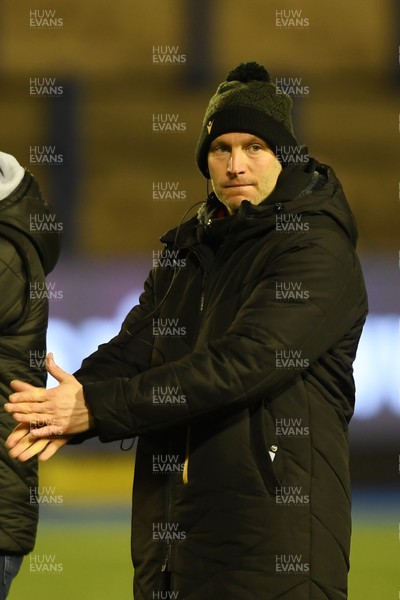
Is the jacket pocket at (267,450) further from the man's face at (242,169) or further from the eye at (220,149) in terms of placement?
the eye at (220,149)

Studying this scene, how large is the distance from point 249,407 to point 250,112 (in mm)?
594

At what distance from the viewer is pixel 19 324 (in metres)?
2.59

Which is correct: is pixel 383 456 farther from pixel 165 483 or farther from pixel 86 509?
pixel 165 483

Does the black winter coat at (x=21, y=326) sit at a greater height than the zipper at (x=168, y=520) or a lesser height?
greater

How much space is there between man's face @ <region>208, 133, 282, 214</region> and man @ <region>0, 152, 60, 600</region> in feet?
1.85

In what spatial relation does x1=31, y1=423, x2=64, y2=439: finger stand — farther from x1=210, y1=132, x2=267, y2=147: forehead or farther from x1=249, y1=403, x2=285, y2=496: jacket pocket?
x1=210, y1=132, x2=267, y2=147: forehead

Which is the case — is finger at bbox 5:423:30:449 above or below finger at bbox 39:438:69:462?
above

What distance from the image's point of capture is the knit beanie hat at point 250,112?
2236 millimetres

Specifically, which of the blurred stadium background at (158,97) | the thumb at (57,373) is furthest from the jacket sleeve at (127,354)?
the blurred stadium background at (158,97)

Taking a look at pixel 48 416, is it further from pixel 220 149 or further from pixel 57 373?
pixel 220 149

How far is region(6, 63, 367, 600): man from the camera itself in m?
1.97

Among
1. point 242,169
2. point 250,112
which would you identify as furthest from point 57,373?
point 250,112

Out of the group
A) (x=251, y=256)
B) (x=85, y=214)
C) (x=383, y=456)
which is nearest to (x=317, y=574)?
(x=251, y=256)

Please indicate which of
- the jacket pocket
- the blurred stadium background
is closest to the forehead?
the jacket pocket
